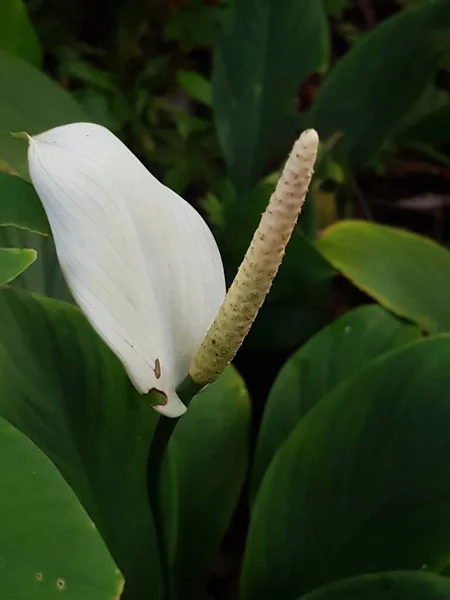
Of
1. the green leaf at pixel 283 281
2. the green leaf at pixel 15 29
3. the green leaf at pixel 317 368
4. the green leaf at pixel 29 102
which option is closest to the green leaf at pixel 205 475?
the green leaf at pixel 317 368

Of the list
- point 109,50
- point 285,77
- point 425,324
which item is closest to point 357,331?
point 425,324

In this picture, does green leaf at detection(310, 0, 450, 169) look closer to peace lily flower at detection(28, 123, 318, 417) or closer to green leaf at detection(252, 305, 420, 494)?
green leaf at detection(252, 305, 420, 494)

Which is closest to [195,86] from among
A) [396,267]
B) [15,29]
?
[15,29]

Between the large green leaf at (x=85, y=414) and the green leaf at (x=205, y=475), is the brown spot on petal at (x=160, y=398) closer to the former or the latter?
the large green leaf at (x=85, y=414)

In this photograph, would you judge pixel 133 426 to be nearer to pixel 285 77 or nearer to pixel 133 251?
pixel 133 251

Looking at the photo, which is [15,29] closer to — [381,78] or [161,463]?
[381,78]

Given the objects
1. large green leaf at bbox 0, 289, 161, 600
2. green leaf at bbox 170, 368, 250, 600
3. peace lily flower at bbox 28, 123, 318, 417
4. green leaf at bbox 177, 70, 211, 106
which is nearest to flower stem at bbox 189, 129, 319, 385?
peace lily flower at bbox 28, 123, 318, 417
